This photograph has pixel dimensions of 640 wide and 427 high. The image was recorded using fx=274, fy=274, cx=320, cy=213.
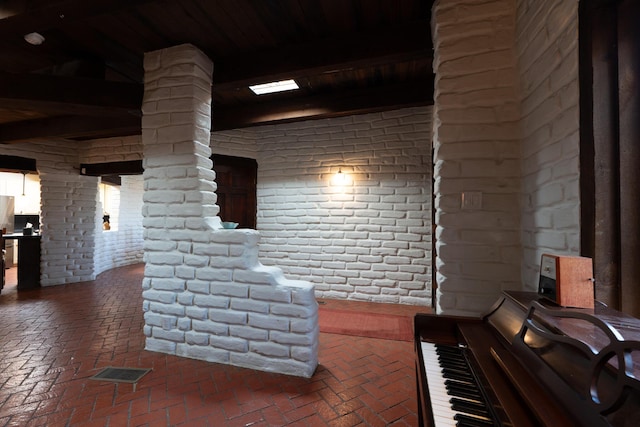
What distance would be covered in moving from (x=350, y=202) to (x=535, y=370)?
3473 mm

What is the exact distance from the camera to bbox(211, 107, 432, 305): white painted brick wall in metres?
3.87

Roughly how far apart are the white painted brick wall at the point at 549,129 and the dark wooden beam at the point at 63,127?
162 inches

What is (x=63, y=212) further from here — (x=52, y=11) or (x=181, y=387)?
(x=181, y=387)

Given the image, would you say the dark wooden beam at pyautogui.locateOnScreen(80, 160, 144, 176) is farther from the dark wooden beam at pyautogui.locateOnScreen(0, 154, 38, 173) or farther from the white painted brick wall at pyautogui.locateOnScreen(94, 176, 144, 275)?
the white painted brick wall at pyautogui.locateOnScreen(94, 176, 144, 275)

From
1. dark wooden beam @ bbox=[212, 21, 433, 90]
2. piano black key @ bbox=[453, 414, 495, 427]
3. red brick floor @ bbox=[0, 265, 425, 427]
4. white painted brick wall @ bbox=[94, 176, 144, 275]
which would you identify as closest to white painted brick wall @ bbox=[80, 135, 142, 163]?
white painted brick wall @ bbox=[94, 176, 144, 275]

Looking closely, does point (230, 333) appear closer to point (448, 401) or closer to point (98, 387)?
point (98, 387)

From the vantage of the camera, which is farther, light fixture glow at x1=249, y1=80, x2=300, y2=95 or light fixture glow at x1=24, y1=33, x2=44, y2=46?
light fixture glow at x1=249, y1=80, x2=300, y2=95

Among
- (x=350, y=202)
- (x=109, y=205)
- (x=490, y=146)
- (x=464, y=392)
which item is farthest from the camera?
(x=109, y=205)

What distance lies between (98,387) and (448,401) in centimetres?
235

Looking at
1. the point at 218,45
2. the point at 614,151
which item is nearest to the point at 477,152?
the point at 614,151

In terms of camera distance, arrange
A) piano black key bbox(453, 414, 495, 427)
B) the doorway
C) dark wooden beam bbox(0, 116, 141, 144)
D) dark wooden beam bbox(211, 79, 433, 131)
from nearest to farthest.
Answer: piano black key bbox(453, 414, 495, 427), the doorway, dark wooden beam bbox(211, 79, 433, 131), dark wooden beam bbox(0, 116, 141, 144)

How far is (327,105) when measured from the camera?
3.38 metres

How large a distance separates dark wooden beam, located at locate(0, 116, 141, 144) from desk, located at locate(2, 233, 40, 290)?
170cm

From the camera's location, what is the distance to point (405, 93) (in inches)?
124
